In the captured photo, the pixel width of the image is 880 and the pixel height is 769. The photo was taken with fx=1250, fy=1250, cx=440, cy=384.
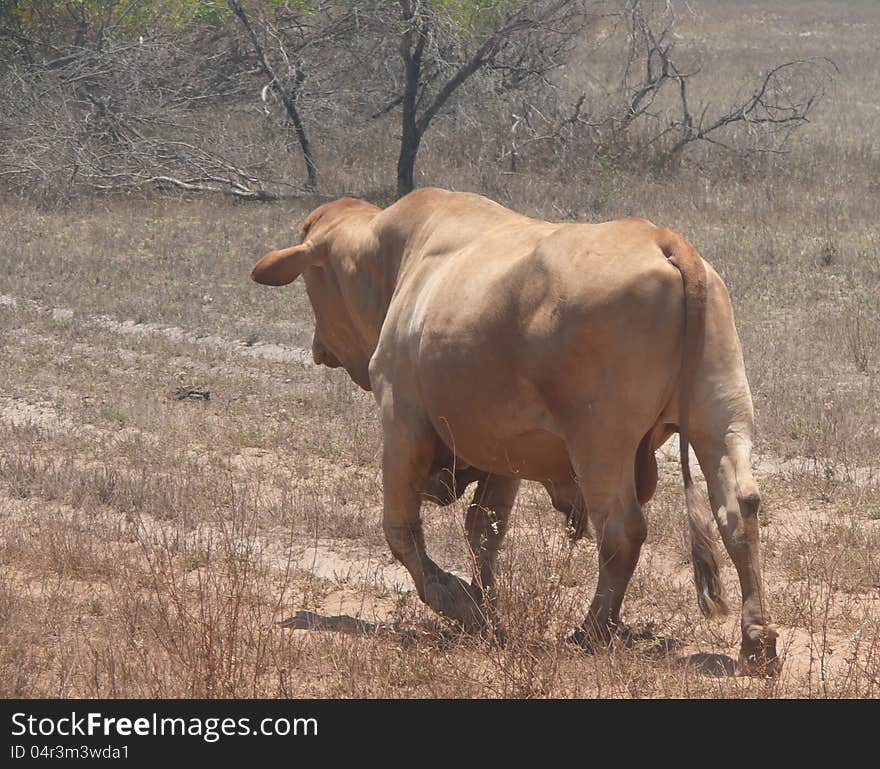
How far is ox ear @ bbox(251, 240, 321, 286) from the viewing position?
21.6 ft

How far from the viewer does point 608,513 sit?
4.71m

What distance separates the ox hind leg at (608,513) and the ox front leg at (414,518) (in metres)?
0.65

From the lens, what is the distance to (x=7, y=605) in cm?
523

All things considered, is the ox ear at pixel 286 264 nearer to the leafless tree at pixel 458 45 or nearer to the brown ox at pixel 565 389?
the brown ox at pixel 565 389

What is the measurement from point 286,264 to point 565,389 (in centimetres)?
242

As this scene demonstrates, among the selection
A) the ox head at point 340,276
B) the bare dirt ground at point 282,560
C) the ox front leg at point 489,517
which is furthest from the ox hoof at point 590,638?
the ox head at point 340,276

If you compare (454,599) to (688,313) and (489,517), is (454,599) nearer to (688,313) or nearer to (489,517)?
(489,517)

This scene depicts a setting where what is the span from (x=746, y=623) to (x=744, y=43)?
1613 inches

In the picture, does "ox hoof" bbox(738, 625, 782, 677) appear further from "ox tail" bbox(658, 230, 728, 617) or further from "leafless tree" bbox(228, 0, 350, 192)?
"leafless tree" bbox(228, 0, 350, 192)

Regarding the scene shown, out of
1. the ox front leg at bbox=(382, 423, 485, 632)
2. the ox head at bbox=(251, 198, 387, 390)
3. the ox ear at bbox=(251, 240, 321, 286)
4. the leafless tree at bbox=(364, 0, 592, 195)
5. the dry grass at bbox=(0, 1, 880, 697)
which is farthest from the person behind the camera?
the leafless tree at bbox=(364, 0, 592, 195)

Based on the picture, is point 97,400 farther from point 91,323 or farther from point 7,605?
point 7,605

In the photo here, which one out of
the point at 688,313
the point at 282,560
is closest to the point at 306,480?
the point at 282,560

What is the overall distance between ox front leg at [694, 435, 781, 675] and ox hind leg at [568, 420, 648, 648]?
361mm

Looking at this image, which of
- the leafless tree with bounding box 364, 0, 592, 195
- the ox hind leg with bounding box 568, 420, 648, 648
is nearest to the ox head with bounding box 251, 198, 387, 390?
the ox hind leg with bounding box 568, 420, 648, 648
